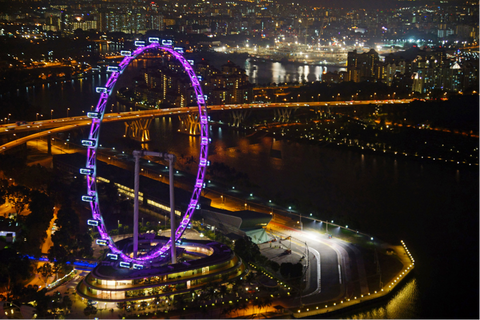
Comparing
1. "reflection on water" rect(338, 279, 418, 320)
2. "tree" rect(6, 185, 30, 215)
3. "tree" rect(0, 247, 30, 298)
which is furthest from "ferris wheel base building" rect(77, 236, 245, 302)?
"tree" rect(6, 185, 30, 215)

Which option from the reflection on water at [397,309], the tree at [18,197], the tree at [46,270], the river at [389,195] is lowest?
the reflection on water at [397,309]

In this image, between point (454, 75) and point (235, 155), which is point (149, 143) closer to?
point (235, 155)

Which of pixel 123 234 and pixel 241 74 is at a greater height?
pixel 241 74

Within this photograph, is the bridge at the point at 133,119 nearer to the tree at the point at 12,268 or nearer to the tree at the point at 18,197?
the tree at the point at 18,197

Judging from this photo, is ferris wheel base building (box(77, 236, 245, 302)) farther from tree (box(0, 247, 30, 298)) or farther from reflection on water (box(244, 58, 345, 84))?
reflection on water (box(244, 58, 345, 84))

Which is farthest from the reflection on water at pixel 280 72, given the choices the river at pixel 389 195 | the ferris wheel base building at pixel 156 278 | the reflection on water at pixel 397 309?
the ferris wheel base building at pixel 156 278

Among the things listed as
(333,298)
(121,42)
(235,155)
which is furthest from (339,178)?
(121,42)

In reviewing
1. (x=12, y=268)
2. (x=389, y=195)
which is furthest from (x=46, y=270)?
(x=389, y=195)
